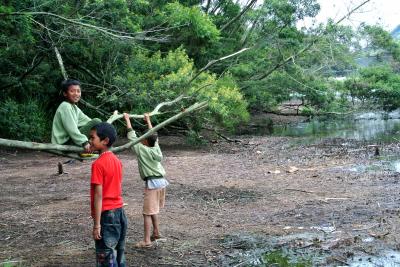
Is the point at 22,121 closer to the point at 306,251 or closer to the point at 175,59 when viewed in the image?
the point at 175,59

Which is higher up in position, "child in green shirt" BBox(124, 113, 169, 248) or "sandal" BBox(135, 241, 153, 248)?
"child in green shirt" BBox(124, 113, 169, 248)

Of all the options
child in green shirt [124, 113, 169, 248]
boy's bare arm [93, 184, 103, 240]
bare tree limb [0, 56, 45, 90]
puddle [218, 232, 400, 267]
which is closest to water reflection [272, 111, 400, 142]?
bare tree limb [0, 56, 45, 90]

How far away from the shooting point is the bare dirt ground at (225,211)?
6598 millimetres

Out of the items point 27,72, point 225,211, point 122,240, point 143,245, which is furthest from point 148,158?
point 27,72

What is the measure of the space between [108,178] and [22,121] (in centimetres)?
1393

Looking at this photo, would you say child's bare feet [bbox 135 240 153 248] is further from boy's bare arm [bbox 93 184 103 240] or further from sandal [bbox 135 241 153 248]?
boy's bare arm [bbox 93 184 103 240]

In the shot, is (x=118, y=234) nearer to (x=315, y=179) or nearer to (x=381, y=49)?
(x=315, y=179)

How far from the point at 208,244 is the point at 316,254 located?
1.42 metres

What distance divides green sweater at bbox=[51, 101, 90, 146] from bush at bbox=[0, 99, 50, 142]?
12.3m

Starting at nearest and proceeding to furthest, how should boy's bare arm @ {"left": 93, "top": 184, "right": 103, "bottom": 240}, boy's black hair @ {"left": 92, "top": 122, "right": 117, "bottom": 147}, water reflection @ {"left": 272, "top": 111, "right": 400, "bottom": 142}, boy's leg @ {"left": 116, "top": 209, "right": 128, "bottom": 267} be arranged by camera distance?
boy's bare arm @ {"left": 93, "top": 184, "right": 103, "bottom": 240} → boy's black hair @ {"left": 92, "top": 122, "right": 117, "bottom": 147} → boy's leg @ {"left": 116, "top": 209, "right": 128, "bottom": 267} → water reflection @ {"left": 272, "top": 111, "right": 400, "bottom": 142}

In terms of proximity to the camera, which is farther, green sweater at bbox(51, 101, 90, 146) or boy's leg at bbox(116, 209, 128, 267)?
green sweater at bbox(51, 101, 90, 146)

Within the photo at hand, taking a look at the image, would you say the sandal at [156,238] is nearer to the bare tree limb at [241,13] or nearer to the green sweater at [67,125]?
the green sweater at [67,125]

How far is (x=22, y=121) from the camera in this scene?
17844 millimetres

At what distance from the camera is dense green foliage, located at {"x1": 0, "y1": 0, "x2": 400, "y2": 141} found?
588 inches
